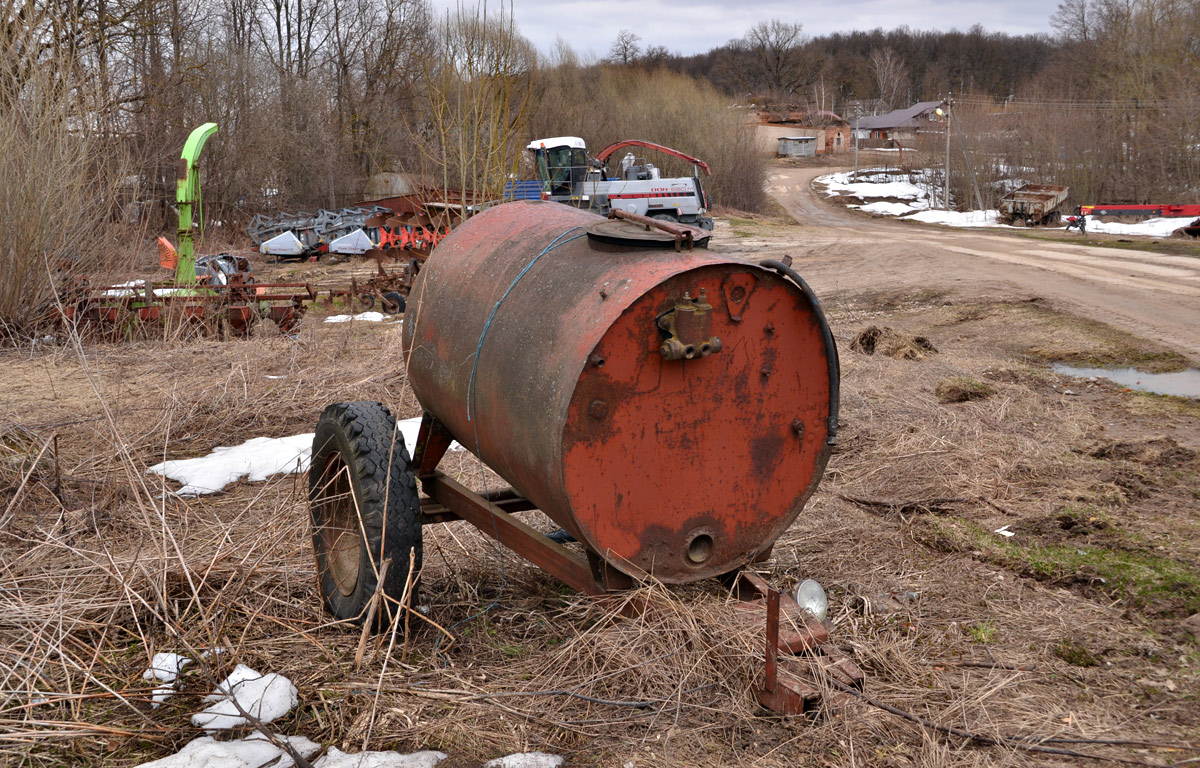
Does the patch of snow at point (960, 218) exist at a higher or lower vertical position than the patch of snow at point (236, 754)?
higher

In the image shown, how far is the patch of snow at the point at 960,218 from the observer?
31.9m

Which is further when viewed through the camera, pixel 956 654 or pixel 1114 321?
pixel 1114 321

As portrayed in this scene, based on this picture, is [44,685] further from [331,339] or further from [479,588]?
[331,339]

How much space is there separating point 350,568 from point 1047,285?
12.5m

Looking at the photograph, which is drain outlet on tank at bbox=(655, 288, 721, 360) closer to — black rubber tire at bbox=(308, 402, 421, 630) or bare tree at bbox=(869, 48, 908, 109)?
black rubber tire at bbox=(308, 402, 421, 630)

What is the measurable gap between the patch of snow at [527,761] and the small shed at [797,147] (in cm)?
7080

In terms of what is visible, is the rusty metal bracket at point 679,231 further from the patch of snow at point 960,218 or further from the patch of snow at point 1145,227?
the patch of snow at point 960,218

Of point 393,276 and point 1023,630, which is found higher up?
point 393,276

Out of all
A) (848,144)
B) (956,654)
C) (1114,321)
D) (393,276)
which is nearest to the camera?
(956,654)

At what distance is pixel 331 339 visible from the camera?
1140cm

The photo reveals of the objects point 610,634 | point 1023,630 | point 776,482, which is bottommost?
point 1023,630

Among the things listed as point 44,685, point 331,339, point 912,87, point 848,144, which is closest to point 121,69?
point 331,339

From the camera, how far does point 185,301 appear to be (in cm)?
1071

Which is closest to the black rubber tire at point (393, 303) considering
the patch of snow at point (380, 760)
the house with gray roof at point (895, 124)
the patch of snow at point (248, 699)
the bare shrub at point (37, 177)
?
the bare shrub at point (37, 177)
